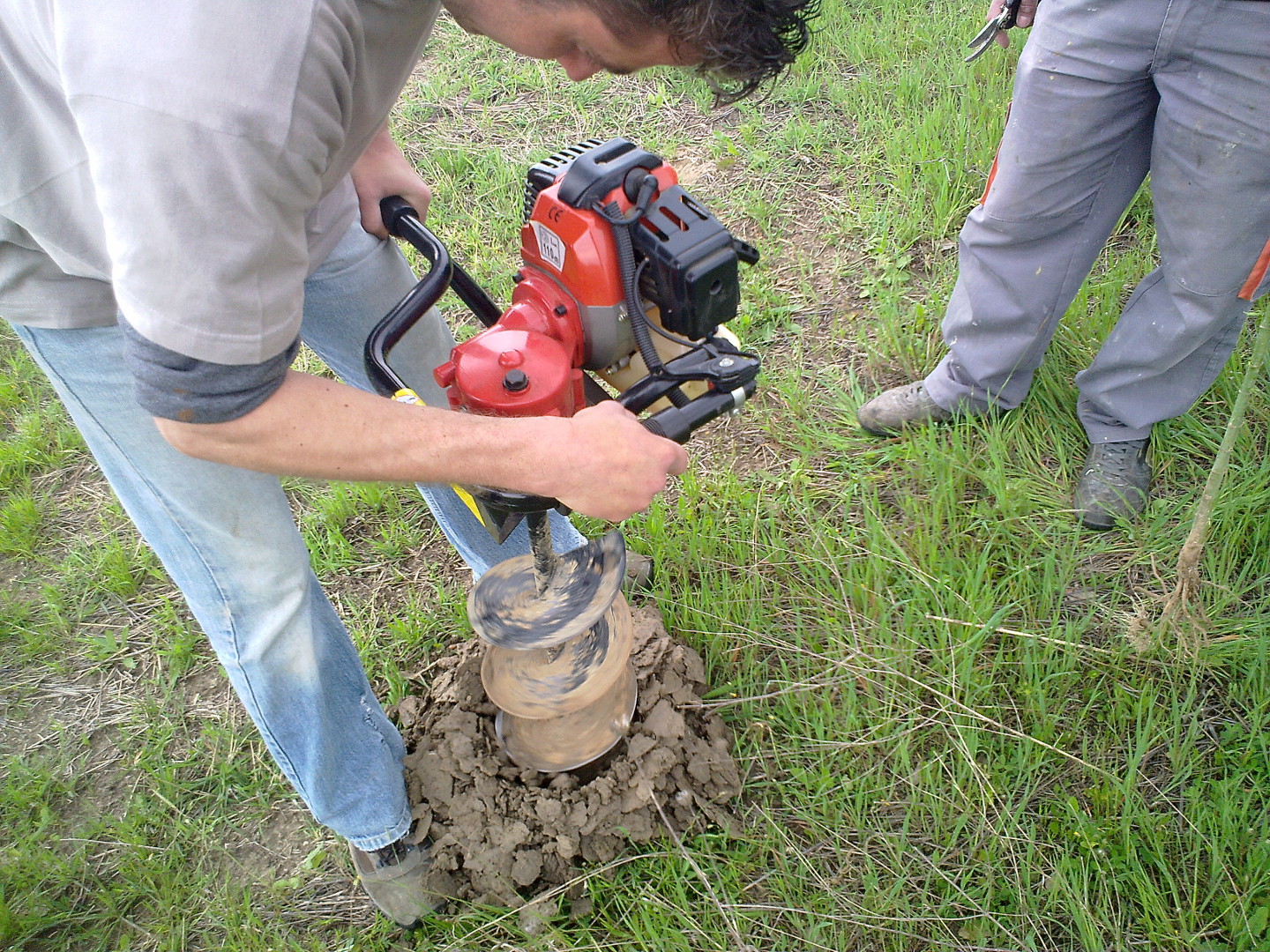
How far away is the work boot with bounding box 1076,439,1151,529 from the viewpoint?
225cm

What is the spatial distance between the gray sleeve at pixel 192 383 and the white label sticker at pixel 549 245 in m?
0.53

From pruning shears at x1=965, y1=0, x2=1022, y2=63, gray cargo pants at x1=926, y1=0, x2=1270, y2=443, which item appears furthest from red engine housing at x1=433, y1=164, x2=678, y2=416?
pruning shears at x1=965, y1=0, x2=1022, y2=63

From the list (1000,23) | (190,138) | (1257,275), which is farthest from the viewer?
(1000,23)

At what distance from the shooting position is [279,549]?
4.77 ft

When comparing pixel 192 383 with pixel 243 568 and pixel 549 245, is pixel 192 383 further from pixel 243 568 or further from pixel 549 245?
pixel 549 245

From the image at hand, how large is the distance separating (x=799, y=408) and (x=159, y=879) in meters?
2.11

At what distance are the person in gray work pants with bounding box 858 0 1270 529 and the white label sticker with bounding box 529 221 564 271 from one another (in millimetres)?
1350

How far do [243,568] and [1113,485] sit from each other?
2.12 meters

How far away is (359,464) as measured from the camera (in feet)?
3.88

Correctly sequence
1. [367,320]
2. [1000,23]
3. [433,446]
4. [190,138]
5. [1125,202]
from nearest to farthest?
[190,138]
[433,446]
[367,320]
[1125,202]
[1000,23]

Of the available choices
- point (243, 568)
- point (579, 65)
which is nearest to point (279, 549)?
point (243, 568)

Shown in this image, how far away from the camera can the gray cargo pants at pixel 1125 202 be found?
181cm

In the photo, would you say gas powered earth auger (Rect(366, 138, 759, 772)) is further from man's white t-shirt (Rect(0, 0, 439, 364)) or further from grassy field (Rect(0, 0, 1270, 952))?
grassy field (Rect(0, 0, 1270, 952))

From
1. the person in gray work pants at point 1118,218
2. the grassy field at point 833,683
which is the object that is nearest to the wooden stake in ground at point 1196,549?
the grassy field at point 833,683
